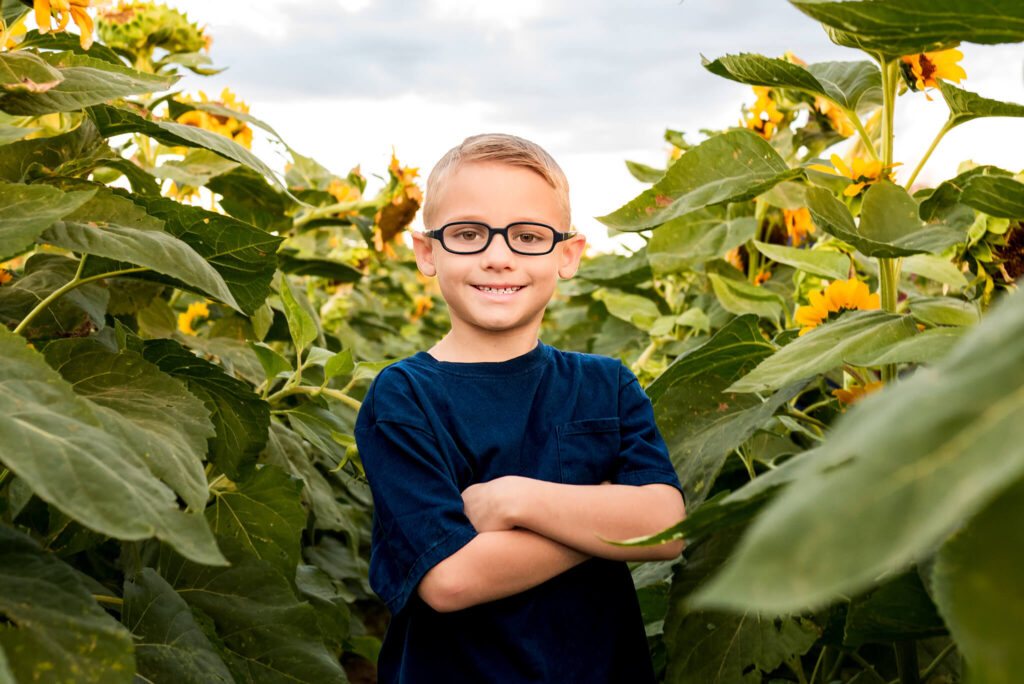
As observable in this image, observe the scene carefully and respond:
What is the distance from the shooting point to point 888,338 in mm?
979

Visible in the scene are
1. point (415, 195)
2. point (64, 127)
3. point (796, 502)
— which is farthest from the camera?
point (415, 195)

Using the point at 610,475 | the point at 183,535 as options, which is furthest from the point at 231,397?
the point at 183,535

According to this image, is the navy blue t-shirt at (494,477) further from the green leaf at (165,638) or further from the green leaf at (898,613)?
the green leaf at (898,613)

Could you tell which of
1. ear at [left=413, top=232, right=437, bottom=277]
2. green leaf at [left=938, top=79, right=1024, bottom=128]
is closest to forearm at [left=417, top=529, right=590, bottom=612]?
ear at [left=413, top=232, right=437, bottom=277]

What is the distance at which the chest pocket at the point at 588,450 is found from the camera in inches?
42.1

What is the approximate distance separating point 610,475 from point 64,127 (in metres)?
1.05

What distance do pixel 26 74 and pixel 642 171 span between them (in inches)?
65.3

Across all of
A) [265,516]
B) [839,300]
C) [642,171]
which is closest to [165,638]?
[265,516]

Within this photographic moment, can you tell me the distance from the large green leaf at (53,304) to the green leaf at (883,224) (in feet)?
2.85

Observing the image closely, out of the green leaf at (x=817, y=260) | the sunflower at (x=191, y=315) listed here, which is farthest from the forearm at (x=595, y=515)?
the sunflower at (x=191, y=315)

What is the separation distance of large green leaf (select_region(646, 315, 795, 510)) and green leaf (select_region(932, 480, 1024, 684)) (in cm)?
67

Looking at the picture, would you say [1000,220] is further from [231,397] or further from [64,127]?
[64,127]

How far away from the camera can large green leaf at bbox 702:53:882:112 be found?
1125mm

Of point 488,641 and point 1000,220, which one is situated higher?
point 1000,220
